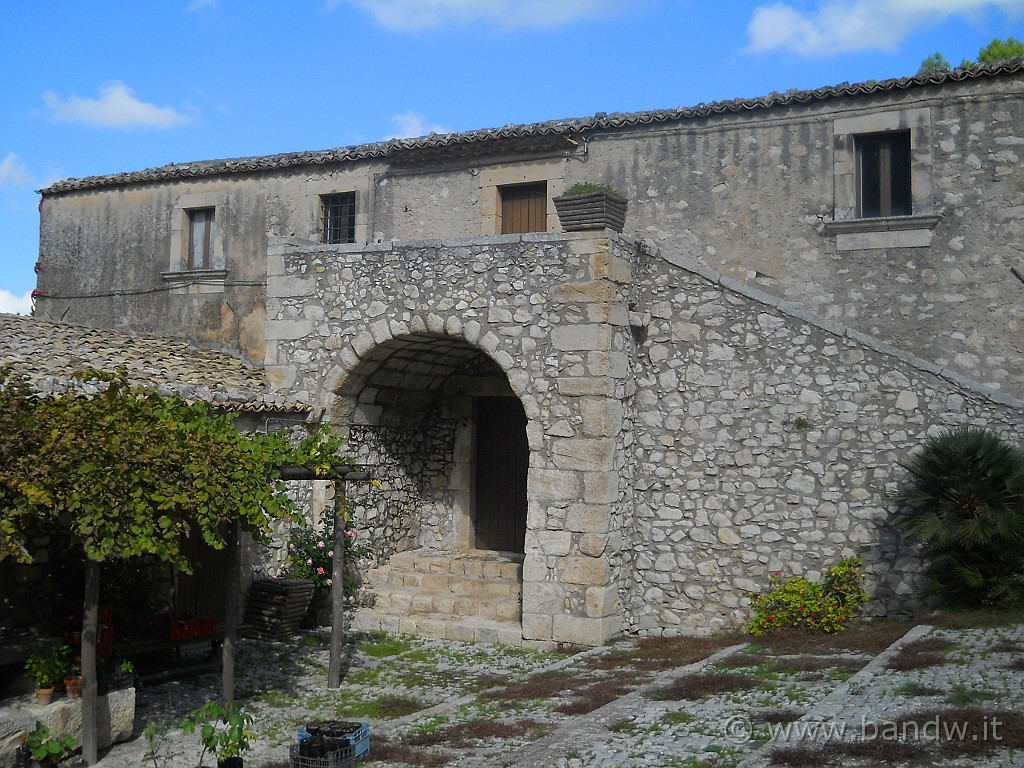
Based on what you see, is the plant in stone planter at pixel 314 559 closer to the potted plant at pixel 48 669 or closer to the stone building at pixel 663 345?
the stone building at pixel 663 345

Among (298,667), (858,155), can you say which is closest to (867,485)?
(858,155)

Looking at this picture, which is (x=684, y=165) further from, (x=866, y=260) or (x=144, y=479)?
(x=144, y=479)

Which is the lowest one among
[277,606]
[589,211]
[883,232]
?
[277,606]

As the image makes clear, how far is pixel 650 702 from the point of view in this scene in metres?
7.20

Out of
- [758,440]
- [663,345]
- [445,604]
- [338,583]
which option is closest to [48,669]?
[338,583]

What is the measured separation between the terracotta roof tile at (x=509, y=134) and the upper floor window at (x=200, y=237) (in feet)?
2.10

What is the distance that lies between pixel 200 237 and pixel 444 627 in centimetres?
810

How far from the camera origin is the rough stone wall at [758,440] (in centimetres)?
970

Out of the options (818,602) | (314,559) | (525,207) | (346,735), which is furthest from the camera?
(525,207)

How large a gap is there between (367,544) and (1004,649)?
7353mm

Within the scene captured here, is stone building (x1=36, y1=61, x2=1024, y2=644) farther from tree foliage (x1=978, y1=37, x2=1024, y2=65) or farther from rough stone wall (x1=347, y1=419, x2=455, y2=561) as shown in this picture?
tree foliage (x1=978, y1=37, x2=1024, y2=65)

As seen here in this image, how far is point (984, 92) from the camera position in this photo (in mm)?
11133

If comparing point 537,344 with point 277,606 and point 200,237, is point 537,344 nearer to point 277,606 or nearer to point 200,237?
point 277,606

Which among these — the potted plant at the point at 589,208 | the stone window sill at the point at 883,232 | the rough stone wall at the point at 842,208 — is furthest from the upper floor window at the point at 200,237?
the stone window sill at the point at 883,232
